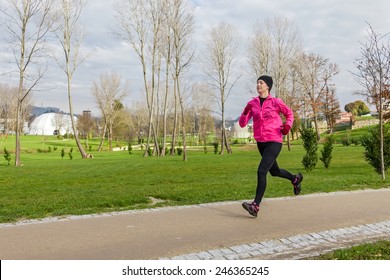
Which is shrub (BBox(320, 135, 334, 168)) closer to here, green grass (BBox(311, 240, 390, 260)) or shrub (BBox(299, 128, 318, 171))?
shrub (BBox(299, 128, 318, 171))

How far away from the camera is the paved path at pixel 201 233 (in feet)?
12.9

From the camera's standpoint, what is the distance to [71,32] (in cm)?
3306

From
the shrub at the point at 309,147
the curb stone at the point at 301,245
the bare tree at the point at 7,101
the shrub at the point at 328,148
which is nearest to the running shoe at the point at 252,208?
the curb stone at the point at 301,245

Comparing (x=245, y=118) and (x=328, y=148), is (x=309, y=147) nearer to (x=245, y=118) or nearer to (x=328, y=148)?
(x=328, y=148)

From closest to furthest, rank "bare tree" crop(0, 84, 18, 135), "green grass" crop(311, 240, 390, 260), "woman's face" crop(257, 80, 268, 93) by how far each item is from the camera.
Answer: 1. "green grass" crop(311, 240, 390, 260)
2. "woman's face" crop(257, 80, 268, 93)
3. "bare tree" crop(0, 84, 18, 135)

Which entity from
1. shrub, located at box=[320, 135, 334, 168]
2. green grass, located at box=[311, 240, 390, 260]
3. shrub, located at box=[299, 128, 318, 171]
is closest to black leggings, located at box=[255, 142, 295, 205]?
green grass, located at box=[311, 240, 390, 260]

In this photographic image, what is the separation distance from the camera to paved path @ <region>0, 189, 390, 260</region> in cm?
394

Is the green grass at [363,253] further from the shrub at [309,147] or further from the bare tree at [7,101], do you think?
the bare tree at [7,101]

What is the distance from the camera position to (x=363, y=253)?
3721mm

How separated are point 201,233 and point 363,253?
1.89 m

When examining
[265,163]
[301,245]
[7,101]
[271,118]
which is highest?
[7,101]

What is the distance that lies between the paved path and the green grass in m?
0.30

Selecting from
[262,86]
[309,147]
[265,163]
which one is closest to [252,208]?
[265,163]
